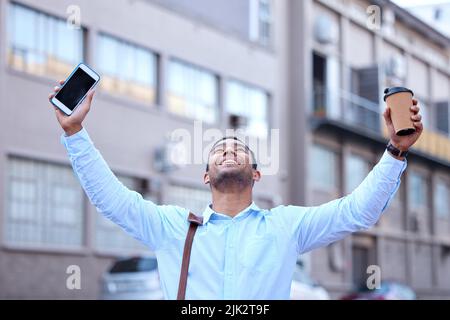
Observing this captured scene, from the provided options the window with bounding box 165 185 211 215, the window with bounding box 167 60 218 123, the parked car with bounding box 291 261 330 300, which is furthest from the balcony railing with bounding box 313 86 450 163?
the parked car with bounding box 291 261 330 300

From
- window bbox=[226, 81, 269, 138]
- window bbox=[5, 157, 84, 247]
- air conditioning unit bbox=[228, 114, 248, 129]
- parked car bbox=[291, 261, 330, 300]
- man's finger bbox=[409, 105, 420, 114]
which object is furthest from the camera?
window bbox=[226, 81, 269, 138]

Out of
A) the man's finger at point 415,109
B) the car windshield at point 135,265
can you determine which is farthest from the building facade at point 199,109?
the man's finger at point 415,109

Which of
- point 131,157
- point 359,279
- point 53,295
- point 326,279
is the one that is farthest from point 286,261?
point 359,279

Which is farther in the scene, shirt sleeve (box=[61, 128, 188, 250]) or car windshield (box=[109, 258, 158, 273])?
car windshield (box=[109, 258, 158, 273])

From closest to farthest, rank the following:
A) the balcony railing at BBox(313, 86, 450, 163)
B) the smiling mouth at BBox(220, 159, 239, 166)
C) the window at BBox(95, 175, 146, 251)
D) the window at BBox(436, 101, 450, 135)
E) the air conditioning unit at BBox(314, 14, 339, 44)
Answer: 1. the smiling mouth at BBox(220, 159, 239, 166)
2. the window at BBox(95, 175, 146, 251)
3. the air conditioning unit at BBox(314, 14, 339, 44)
4. the balcony railing at BBox(313, 86, 450, 163)
5. the window at BBox(436, 101, 450, 135)

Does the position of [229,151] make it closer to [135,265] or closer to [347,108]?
[135,265]

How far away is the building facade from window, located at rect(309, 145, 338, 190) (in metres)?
0.06

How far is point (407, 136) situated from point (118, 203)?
973 mm

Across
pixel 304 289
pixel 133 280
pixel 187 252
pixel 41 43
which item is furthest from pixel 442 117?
pixel 187 252

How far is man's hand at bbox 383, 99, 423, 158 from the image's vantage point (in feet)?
10.2

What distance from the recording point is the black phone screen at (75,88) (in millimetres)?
3234

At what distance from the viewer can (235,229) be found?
3.37 meters

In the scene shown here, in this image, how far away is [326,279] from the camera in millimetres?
29172

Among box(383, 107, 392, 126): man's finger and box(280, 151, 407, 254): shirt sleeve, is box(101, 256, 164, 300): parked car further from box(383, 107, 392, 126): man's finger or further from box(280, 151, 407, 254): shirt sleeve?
box(383, 107, 392, 126): man's finger
